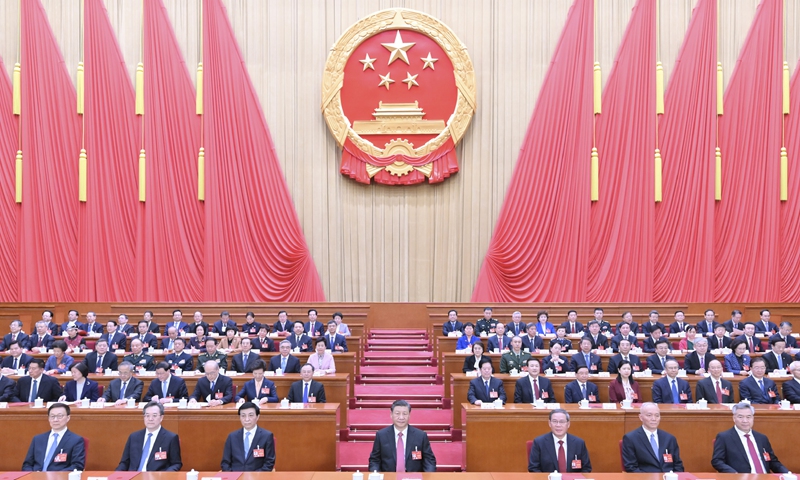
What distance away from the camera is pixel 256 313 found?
36.4 feet

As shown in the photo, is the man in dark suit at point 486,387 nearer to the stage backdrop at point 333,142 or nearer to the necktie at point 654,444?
the necktie at point 654,444

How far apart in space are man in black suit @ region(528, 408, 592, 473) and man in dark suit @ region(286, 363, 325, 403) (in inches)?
91.0

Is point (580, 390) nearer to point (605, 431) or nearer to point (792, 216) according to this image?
point (605, 431)

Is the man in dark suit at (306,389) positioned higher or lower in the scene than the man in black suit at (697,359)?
lower

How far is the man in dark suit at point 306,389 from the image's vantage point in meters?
6.49

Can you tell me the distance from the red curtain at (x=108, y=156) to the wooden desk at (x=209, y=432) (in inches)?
252

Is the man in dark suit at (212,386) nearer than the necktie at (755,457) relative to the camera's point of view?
No

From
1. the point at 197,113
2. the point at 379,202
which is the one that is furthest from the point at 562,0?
the point at 197,113

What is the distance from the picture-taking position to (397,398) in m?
7.80

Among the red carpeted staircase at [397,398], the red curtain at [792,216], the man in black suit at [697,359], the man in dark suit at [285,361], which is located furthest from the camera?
the red curtain at [792,216]

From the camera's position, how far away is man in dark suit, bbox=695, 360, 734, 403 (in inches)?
254

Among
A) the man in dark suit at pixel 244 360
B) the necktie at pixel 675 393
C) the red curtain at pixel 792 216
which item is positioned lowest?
the necktie at pixel 675 393

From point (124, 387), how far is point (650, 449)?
4.75m

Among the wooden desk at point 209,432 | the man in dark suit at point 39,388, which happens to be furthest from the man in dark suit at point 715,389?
the man in dark suit at point 39,388
